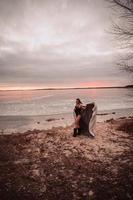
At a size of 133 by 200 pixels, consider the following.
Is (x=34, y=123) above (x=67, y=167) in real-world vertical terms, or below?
below

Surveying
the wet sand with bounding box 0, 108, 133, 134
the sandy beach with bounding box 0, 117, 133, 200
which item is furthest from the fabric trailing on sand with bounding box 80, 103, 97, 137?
the wet sand with bounding box 0, 108, 133, 134

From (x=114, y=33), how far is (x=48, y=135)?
19.9ft

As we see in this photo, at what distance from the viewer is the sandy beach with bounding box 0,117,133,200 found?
6320 millimetres

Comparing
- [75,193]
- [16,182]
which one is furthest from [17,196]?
[75,193]

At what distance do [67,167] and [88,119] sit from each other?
145 inches

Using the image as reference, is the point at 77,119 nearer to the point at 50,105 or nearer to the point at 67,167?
the point at 67,167

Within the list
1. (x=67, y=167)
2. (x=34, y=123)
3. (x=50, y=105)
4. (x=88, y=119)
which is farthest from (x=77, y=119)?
(x=50, y=105)

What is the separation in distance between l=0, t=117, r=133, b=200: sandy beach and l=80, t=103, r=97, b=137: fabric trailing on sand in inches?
15.2

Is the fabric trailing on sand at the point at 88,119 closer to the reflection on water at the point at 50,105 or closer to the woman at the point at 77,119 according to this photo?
the woman at the point at 77,119

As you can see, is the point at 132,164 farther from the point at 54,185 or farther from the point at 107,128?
the point at 107,128

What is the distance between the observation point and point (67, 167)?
788 cm

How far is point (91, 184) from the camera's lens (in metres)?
6.69

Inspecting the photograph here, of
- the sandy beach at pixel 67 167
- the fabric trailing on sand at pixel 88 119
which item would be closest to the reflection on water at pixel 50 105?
the fabric trailing on sand at pixel 88 119

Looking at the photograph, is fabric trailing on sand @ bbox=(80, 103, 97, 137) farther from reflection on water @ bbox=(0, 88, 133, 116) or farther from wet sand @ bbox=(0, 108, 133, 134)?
wet sand @ bbox=(0, 108, 133, 134)
